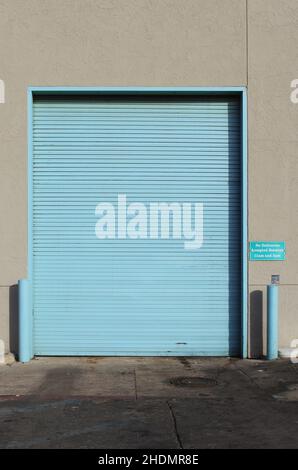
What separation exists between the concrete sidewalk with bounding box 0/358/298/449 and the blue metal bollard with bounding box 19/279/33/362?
0.85 ft

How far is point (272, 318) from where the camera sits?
10.3 metres

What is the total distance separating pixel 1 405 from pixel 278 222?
5577 mm

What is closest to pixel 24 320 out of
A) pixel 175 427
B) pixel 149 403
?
pixel 149 403

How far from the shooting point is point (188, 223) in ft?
35.4

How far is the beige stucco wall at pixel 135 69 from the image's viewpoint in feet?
34.6

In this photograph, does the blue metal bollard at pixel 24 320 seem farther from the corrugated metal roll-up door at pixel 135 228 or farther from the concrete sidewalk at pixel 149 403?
the corrugated metal roll-up door at pixel 135 228

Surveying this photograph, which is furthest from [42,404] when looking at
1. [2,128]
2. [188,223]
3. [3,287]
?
[2,128]

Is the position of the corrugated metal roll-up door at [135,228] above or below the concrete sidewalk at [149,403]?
above

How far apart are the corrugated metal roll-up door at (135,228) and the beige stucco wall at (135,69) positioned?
39 centimetres

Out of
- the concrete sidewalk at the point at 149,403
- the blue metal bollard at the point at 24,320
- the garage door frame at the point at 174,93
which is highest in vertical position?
the garage door frame at the point at 174,93

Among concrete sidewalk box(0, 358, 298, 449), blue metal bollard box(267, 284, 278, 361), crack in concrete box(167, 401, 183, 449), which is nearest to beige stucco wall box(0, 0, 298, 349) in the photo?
blue metal bollard box(267, 284, 278, 361)

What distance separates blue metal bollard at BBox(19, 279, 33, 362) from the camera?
10.2m

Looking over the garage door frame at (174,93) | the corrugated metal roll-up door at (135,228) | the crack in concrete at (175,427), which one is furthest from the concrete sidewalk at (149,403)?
the garage door frame at (174,93)

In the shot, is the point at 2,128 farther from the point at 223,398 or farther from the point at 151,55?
the point at 223,398
